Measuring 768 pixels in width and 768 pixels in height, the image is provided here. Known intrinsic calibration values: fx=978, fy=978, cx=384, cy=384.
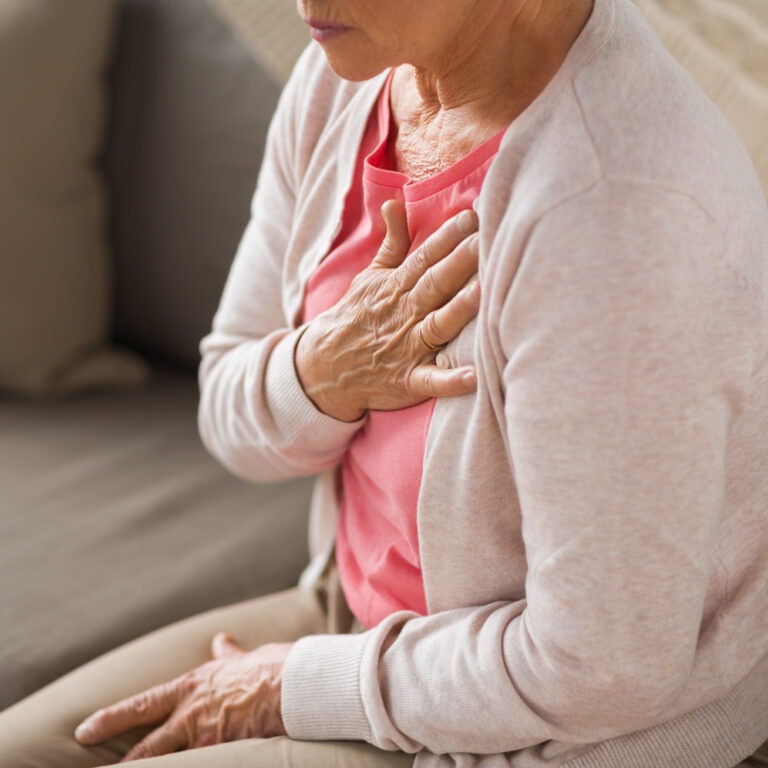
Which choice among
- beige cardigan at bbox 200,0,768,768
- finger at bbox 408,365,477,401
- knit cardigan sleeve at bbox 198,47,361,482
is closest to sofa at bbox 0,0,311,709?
knit cardigan sleeve at bbox 198,47,361,482

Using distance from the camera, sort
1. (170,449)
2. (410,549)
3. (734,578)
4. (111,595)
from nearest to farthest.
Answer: (734,578) < (410,549) < (111,595) < (170,449)

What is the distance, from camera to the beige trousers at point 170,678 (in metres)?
0.85

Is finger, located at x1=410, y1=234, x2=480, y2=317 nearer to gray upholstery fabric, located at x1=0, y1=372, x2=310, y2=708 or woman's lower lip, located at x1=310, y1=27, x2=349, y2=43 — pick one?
woman's lower lip, located at x1=310, y1=27, x2=349, y2=43

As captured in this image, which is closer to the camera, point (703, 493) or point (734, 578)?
point (703, 493)

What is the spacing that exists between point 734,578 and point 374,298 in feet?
1.22

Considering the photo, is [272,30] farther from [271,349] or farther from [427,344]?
[427,344]

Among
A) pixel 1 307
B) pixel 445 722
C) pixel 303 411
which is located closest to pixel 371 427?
pixel 303 411

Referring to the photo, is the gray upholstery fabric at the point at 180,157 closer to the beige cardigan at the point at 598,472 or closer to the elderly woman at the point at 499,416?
the elderly woman at the point at 499,416

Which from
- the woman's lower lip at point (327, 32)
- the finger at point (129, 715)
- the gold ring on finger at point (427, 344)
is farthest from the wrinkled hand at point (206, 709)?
the woman's lower lip at point (327, 32)

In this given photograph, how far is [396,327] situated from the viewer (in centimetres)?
84

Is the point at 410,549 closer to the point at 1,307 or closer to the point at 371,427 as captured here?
the point at 371,427

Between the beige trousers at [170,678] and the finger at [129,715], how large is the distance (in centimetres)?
1

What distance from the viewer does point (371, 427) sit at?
92 cm

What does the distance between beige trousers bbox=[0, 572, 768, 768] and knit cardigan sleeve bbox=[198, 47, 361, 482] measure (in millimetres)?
158
